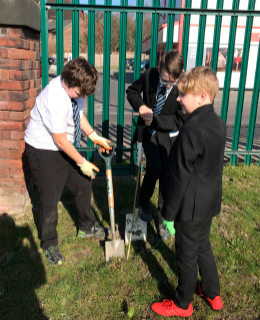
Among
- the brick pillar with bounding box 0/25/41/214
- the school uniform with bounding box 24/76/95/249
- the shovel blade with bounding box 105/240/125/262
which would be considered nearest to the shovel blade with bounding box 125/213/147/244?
the shovel blade with bounding box 105/240/125/262

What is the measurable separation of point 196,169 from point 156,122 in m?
1.19

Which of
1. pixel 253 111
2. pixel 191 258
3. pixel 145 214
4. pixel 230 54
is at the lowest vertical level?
pixel 145 214

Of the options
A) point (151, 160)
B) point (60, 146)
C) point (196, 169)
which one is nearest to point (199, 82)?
point (196, 169)

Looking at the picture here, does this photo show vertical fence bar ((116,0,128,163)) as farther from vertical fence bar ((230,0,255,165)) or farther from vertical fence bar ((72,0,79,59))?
vertical fence bar ((230,0,255,165))

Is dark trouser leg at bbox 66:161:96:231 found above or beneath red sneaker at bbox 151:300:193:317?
above

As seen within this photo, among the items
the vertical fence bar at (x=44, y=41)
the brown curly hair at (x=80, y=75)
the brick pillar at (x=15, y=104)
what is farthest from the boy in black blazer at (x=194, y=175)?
the vertical fence bar at (x=44, y=41)

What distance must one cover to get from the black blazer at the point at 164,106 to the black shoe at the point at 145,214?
85 centimetres

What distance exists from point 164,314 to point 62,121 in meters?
1.68

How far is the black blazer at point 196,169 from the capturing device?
83.4 inches

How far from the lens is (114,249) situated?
3.17 metres

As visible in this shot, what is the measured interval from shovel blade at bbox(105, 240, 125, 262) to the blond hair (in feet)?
5.33

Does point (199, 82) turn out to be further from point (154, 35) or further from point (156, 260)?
point (154, 35)

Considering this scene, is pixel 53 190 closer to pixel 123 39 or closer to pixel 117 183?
pixel 117 183

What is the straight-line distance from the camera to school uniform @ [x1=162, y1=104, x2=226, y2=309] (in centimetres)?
213
